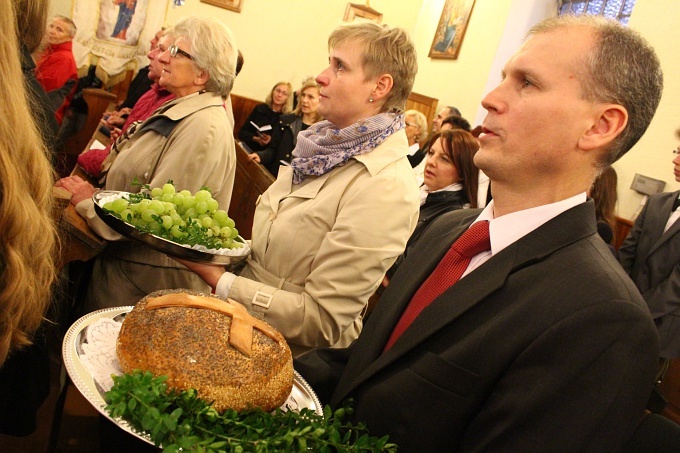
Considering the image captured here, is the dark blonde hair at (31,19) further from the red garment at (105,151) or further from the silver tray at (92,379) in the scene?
the red garment at (105,151)

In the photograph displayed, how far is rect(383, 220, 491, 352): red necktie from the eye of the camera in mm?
1532

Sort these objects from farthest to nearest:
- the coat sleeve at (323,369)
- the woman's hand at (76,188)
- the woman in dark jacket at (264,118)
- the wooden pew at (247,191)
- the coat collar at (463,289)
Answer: the woman in dark jacket at (264,118) → the wooden pew at (247,191) → the woman's hand at (76,188) → the coat sleeve at (323,369) → the coat collar at (463,289)

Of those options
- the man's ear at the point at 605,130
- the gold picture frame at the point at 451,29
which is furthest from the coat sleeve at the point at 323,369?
the gold picture frame at the point at 451,29

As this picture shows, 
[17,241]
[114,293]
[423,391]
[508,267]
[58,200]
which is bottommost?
[114,293]

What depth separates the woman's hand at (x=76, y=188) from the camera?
2877mm

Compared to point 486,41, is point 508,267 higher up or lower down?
lower down

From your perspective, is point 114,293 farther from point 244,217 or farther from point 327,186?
point 244,217

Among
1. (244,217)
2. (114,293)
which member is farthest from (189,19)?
(244,217)

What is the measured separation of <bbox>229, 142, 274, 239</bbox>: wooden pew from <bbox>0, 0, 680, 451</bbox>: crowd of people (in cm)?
191

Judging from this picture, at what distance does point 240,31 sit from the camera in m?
12.2

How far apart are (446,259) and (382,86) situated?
39.9 inches

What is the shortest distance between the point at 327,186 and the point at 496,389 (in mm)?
1235

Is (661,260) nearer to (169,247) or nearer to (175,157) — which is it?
(175,157)

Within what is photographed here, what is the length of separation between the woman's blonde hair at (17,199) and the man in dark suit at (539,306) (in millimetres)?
788
